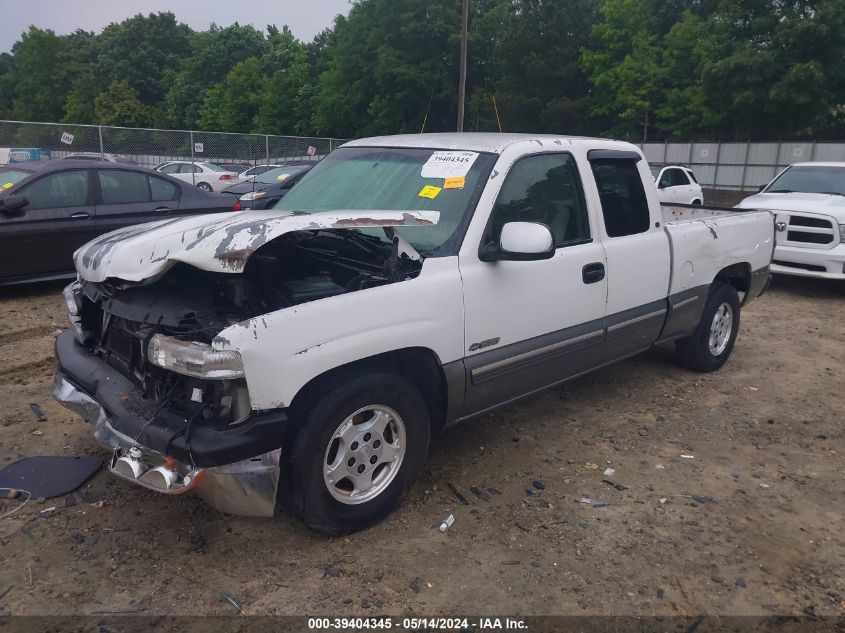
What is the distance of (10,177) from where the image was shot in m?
8.30

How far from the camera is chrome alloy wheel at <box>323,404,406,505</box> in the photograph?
329 centimetres

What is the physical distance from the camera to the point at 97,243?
3.75m

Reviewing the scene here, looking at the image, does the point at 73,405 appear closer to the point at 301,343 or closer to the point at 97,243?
the point at 97,243

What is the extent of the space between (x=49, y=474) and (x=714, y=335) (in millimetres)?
5130

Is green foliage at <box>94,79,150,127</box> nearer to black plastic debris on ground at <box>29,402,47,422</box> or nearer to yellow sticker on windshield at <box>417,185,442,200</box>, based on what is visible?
black plastic debris on ground at <box>29,402,47,422</box>

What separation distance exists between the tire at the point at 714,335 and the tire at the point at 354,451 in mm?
3201

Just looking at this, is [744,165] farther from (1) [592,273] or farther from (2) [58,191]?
(1) [592,273]

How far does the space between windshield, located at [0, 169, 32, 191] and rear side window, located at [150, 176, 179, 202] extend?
1.37m

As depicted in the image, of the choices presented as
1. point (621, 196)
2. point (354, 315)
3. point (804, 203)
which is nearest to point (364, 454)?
point (354, 315)

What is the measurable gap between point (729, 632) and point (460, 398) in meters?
1.62

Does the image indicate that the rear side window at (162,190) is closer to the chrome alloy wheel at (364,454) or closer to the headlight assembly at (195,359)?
the headlight assembly at (195,359)

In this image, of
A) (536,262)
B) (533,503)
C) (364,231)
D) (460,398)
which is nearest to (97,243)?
(364,231)

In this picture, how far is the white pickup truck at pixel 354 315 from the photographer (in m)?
2.98

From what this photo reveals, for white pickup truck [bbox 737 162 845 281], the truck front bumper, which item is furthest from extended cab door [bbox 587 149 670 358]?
the truck front bumper
